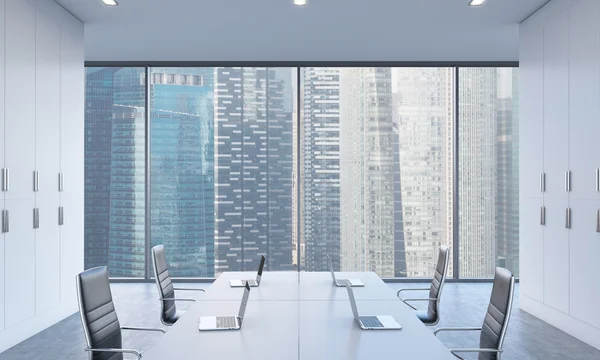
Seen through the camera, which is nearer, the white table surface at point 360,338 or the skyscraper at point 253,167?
the white table surface at point 360,338

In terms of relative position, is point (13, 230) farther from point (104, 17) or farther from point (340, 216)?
point (340, 216)

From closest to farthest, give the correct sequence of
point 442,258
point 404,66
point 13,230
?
point 442,258 → point 13,230 → point 404,66

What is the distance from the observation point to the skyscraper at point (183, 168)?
8.74m

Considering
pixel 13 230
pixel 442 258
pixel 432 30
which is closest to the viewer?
pixel 442 258

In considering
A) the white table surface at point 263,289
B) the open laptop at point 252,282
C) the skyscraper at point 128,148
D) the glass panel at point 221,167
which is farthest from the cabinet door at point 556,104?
the skyscraper at point 128,148

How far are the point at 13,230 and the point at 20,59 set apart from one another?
1672mm

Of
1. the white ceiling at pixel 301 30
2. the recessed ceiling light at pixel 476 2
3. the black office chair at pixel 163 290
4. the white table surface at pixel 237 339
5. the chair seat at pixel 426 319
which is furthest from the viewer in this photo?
the white ceiling at pixel 301 30

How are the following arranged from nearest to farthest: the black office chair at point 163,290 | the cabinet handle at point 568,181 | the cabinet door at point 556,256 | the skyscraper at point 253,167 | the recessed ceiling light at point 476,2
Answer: the black office chair at point 163,290 < the cabinet handle at point 568,181 < the cabinet door at point 556,256 < the recessed ceiling light at point 476,2 < the skyscraper at point 253,167

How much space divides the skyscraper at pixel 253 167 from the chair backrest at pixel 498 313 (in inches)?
222

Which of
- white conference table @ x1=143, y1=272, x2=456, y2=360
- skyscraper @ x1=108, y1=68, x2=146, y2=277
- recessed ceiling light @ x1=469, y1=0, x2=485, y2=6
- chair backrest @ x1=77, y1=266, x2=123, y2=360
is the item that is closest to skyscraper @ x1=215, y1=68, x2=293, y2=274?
skyscraper @ x1=108, y1=68, x2=146, y2=277

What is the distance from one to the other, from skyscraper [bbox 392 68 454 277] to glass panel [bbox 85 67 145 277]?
4274 mm

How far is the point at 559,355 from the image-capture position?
480 cm

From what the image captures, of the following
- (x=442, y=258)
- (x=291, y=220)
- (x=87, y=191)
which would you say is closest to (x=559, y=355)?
(x=442, y=258)

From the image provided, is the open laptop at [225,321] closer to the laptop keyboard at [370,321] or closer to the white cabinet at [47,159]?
the laptop keyboard at [370,321]
